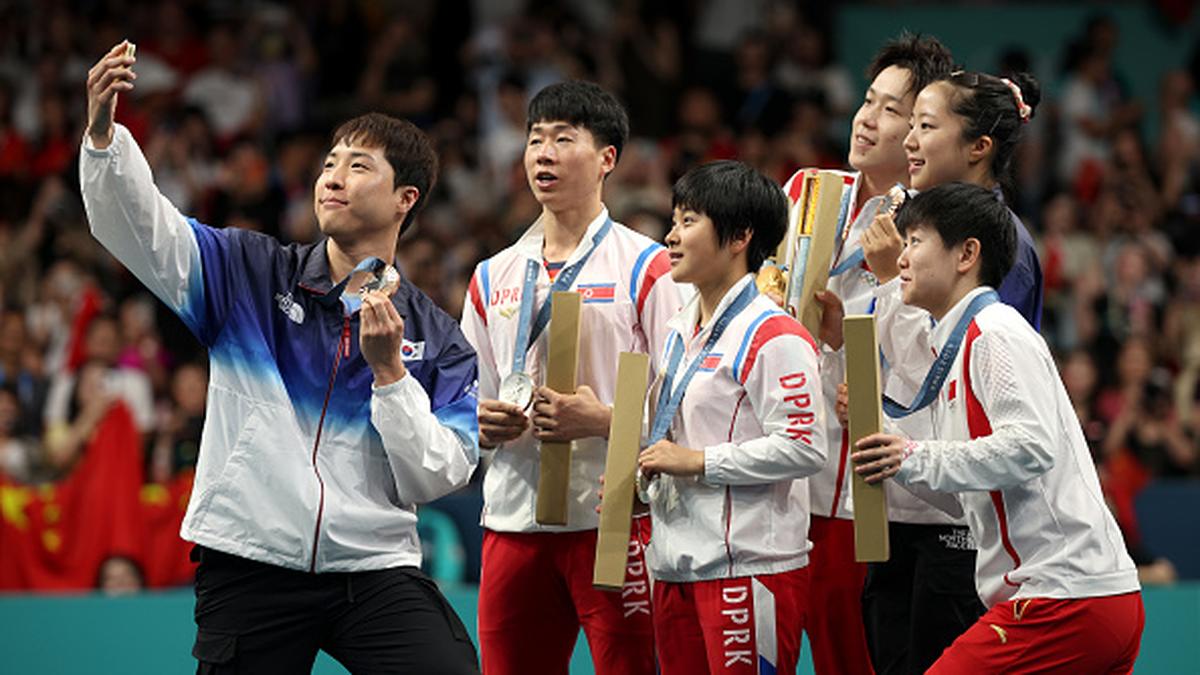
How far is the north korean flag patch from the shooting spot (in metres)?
5.45

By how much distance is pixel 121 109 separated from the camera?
1191cm

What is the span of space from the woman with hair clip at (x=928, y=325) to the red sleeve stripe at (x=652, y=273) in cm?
69

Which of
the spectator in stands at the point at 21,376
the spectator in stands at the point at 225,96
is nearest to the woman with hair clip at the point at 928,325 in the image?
the spectator in stands at the point at 21,376

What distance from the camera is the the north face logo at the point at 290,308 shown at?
186 inches

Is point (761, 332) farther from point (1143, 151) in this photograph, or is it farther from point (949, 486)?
point (1143, 151)

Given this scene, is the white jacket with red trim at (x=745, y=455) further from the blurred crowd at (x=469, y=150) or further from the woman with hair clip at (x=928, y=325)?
the blurred crowd at (x=469, y=150)

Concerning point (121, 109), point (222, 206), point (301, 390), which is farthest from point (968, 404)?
point (121, 109)

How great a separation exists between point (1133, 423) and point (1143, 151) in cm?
344

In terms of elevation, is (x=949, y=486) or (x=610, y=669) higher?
(x=949, y=486)

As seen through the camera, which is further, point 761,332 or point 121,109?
point 121,109

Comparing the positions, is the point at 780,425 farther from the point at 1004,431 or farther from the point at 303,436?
the point at 303,436

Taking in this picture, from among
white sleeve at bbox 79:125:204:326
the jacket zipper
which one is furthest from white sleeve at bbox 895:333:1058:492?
white sleeve at bbox 79:125:204:326

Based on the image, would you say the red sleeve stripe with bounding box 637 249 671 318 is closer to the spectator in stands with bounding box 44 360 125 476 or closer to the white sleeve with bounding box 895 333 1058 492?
the white sleeve with bounding box 895 333 1058 492

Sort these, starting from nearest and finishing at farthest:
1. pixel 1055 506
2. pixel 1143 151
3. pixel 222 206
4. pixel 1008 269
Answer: pixel 1055 506
pixel 1008 269
pixel 222 206
pixel 1143 151
